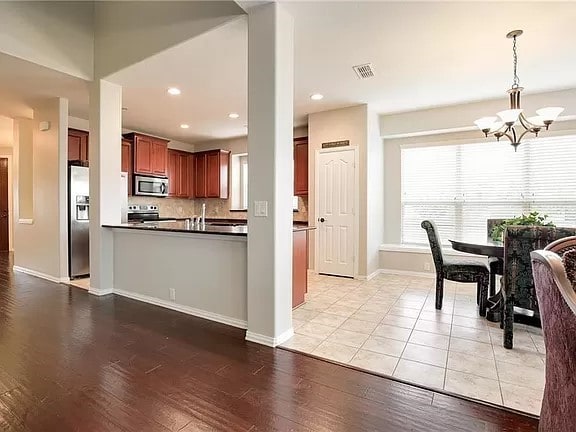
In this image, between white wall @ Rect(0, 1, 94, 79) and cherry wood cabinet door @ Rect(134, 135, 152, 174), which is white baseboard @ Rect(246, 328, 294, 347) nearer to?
white wall @ Rect(0, 1, 94, 79)

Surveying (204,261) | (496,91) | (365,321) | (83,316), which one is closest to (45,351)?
(83,316)

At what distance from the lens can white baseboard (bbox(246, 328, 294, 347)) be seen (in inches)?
104

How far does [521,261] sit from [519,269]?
0.06 m

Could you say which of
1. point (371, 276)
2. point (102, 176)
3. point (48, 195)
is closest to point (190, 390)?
point (102, 176)

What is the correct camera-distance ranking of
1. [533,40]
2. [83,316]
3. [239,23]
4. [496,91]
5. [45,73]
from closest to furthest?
[239,23] < [533,40] < [83,316] < [45,73] < [496,91]

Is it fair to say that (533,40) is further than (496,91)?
No

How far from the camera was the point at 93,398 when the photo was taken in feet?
6.16

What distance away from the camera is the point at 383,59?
137 inches

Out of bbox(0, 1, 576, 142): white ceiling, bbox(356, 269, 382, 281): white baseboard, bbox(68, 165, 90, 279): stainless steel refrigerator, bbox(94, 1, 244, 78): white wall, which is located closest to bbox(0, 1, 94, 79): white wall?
bbox(94, 1, 244, 78): white wall

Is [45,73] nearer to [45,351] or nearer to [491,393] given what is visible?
[45,351]

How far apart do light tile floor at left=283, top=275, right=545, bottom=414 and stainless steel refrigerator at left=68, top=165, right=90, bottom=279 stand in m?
3.56

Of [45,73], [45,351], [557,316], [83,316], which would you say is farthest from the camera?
[45,73]

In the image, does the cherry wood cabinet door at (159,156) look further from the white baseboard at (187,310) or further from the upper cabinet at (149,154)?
the white baseboard at (187,310)

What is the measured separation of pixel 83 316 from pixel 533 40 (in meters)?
5.09
